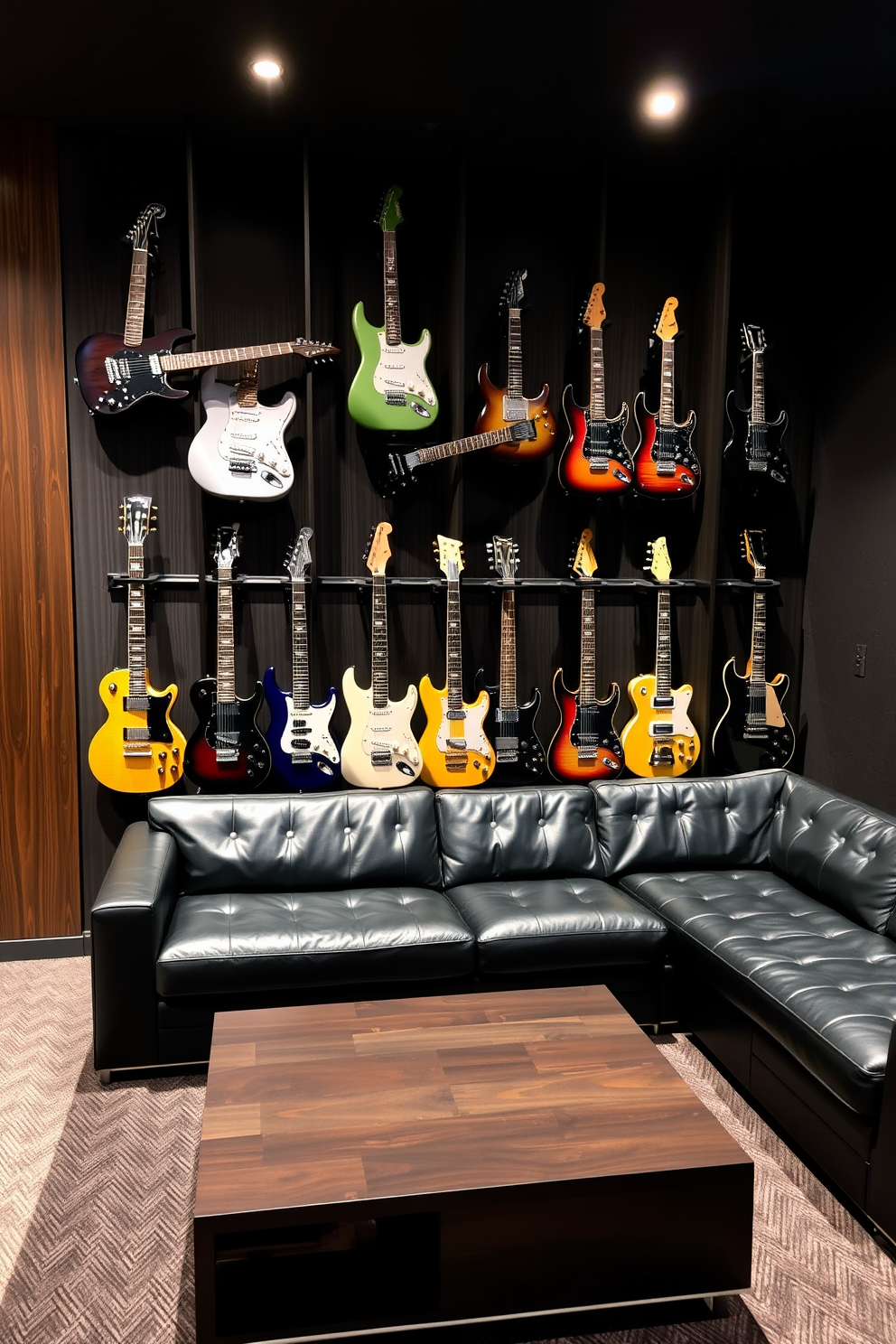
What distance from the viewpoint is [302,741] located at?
11.5ft

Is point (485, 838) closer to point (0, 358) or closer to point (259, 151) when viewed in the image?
point (0, 358)

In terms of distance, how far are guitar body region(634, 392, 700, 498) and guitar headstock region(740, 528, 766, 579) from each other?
34cm

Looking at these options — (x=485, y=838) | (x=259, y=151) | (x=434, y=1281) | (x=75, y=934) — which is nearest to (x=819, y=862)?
(x=485, y=838)

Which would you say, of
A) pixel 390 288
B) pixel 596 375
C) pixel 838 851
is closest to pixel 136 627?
pixel 390 288

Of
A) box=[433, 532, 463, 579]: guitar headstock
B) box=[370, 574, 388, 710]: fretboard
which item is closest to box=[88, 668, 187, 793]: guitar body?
box=[370, 574, 388, 710]: fretboard

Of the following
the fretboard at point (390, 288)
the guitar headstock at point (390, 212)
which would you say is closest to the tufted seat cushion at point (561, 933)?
the fretboard at point (390, 288)

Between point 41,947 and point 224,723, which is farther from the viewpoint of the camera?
point 41,947

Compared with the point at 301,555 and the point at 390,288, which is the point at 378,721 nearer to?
the point at 301,555

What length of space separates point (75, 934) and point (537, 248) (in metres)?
3.13

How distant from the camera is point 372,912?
293 centimetres

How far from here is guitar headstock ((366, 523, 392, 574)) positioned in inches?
140

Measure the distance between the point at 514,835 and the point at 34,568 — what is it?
6.35 feet

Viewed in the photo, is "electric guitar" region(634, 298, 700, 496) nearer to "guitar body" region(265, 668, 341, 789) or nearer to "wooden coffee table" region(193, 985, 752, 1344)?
"guitar body" region(265, 668, 341, 789)

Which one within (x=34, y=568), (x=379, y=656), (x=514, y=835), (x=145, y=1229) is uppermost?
(x=34, y=568)
